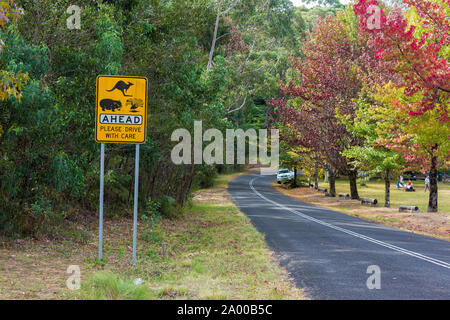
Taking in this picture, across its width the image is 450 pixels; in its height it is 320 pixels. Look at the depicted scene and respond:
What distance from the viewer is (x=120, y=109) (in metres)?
8.88

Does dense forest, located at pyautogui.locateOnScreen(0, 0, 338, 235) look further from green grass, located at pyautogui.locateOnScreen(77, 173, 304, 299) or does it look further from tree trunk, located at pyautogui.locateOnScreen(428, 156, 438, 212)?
tree trunk, located at pyautogui.locateOnScreen(428, 156, 438, 212)

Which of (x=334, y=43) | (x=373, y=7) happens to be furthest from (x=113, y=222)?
(x=334, y=43)

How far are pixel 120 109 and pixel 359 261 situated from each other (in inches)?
223

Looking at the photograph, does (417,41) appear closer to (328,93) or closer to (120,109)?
(120,109)

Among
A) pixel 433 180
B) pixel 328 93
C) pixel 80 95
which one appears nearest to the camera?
pixel 80 95

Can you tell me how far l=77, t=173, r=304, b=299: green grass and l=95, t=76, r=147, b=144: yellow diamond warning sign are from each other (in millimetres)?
2546

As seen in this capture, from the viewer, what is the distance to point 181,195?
21.2 metres

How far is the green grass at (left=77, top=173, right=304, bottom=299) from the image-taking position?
6594mm

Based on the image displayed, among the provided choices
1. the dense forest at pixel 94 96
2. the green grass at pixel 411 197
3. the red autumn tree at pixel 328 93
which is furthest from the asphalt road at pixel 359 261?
the red autumn tree at pixel 328 93

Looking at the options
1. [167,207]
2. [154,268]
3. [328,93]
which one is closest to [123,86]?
[154,268]

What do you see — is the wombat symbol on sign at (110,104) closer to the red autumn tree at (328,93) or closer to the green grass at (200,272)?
the green grass at (200,272)

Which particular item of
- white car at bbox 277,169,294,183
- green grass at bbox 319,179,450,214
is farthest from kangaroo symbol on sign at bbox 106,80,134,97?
white car at bbox 277,169,294,183

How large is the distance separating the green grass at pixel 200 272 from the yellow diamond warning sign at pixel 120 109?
2546 millimetres
